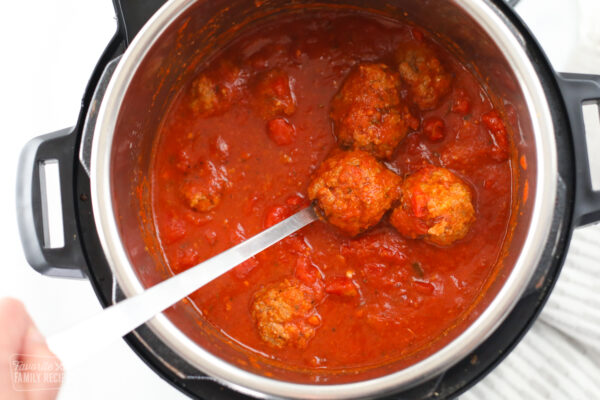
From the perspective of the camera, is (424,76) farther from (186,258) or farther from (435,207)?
(186,258)

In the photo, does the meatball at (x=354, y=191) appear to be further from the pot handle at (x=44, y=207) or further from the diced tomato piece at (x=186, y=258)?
the pot handle at (x=44, y=207)

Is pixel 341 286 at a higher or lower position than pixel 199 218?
lower

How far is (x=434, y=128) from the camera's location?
2055mm

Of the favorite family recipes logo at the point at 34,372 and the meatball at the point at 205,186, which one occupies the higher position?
the meatball at the point at 205,186

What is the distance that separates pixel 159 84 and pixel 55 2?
905 mm

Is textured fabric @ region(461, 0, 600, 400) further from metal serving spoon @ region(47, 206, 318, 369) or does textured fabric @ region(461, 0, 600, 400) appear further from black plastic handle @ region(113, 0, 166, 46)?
black plastic handle @ region(113, 0, 166, 46)

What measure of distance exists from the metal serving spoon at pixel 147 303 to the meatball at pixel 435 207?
1.11 ft

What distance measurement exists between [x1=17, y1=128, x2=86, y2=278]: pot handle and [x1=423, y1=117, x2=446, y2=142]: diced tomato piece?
123 centimetres

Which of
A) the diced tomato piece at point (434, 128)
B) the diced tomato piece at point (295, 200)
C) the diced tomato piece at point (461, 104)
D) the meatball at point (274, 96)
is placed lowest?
the diced tomato piece at point (295, 200)

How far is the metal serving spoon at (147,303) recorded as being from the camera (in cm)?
137

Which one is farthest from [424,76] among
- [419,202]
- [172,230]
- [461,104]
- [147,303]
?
[147,303]

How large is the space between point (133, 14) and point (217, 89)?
0.44 metres

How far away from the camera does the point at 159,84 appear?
2004 millimetres

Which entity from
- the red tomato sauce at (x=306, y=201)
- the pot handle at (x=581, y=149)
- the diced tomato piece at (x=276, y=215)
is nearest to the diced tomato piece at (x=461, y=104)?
the red tomato sauce at (x=306, y=201)
